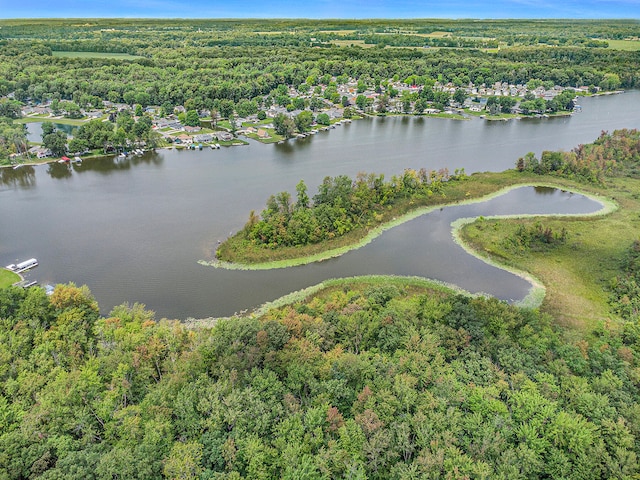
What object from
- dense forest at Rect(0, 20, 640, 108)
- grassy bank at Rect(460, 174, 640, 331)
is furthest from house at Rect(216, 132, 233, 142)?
grassy bank at Rect(460, 174, 640, 331)

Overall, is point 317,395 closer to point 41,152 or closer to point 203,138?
point 203,138

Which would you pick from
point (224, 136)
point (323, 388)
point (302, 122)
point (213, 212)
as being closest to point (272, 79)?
point (302, 122)

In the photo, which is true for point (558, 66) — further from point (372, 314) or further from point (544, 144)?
point (372, 314)

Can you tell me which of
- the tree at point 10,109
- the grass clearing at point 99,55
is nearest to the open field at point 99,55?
the grass clearing at point 99,55

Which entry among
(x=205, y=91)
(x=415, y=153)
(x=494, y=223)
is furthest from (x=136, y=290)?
(x=205, y=91)

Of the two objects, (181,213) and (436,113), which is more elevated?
(436,113)

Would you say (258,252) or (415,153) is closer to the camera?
(258,252)

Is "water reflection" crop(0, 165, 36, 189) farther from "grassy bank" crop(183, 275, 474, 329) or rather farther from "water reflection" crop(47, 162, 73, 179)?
"grassy bank" crop(183, 275, 474, 329)
